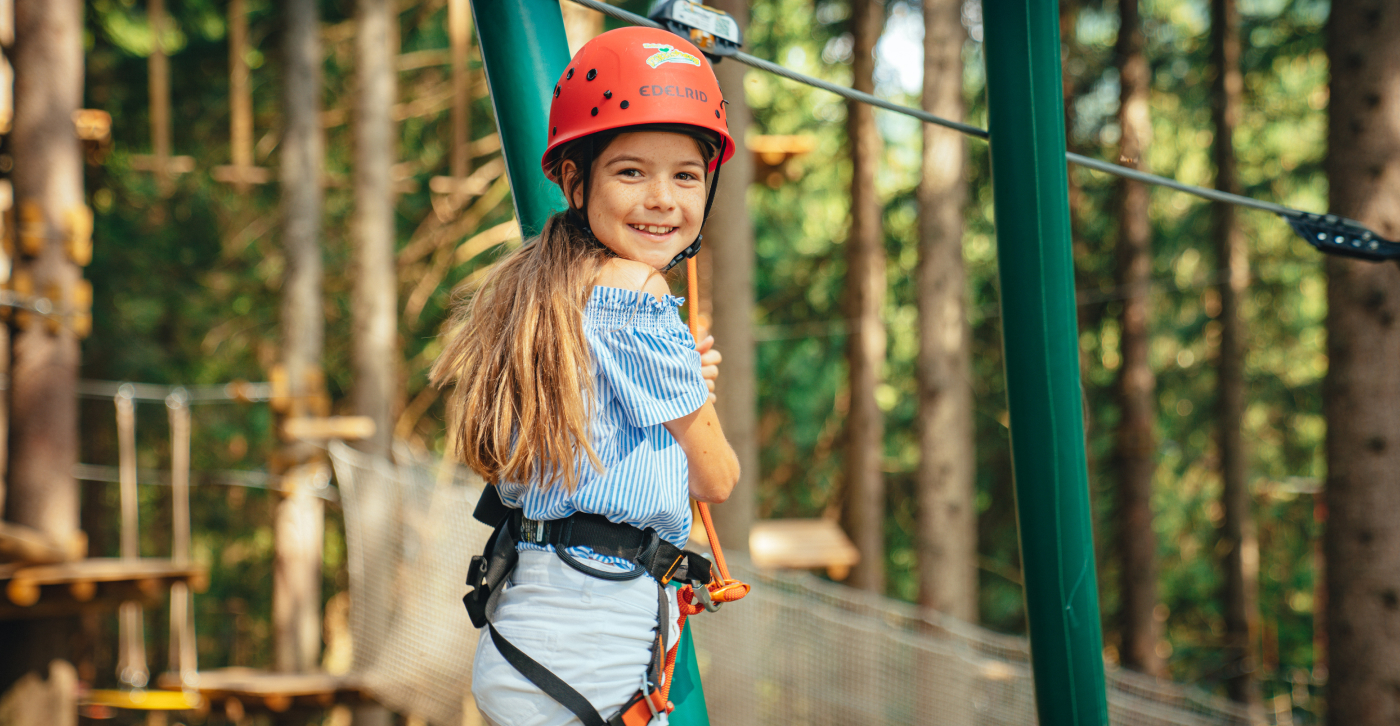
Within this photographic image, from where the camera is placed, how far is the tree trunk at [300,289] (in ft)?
28.7

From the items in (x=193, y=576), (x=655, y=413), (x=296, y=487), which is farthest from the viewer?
(x=296, y=487)

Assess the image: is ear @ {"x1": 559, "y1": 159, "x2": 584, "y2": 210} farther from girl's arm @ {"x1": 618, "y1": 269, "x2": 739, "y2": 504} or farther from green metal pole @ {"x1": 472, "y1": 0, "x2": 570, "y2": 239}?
green metal pole @ {"x1": 472, "y1": 0, "x2": 570, "y2": 239}

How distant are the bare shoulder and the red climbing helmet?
18 cm

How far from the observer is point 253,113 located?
46.2ft

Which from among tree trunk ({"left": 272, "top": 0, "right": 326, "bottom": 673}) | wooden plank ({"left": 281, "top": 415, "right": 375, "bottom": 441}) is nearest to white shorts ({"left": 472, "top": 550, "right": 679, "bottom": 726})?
wooden plank ({"left": 281, "top": 415, "right": 375, "bottom": 441})

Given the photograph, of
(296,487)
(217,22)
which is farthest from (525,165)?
(217,22)

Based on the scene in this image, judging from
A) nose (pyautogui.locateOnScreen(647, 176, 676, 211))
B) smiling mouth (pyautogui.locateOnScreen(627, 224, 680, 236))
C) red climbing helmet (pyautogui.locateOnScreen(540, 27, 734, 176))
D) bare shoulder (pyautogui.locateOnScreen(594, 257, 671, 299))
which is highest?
red climbing helmet (pyautogui.locateOnScreen(540, 27, 734, 176))

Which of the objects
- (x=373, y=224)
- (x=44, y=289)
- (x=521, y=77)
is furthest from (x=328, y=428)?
(x=521, y=77)

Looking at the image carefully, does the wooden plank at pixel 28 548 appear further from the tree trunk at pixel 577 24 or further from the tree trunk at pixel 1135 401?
the tree trunk at pixel 1135 401

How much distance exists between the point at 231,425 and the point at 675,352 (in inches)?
594

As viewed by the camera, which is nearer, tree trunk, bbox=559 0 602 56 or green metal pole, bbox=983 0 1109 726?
green metal pole, bbox=983 0 1109 726

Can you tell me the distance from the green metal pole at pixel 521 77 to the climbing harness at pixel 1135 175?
13 centimetres

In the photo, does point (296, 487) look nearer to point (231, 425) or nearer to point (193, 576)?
point (193, 576)

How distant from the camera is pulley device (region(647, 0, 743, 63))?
1651 millimetres
